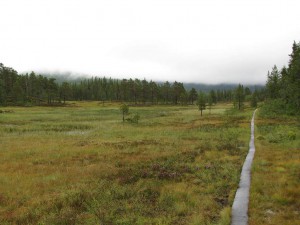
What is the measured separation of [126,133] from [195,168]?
24551 millimetres

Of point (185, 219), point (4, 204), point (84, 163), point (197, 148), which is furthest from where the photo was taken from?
point (197, 148)

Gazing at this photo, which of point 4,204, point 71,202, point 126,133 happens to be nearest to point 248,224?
point 71,202

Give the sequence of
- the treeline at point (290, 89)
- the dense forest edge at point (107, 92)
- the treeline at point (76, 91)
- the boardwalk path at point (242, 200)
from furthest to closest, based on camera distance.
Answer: the treeline at point (76, 91) < the dense forest edge at point (107, 92) < the treeline at point (290, 89) < the boardwalk path at point (242, 200)

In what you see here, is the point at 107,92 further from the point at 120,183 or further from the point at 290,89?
the point at 120,183

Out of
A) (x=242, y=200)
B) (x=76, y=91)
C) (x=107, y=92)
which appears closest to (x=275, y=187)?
(x=242, y=200)

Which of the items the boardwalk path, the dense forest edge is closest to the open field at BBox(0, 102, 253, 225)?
the boardwalk path

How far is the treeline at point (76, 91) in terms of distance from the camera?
417 feet

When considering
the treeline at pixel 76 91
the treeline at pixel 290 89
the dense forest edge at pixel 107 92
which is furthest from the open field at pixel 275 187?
the treeline at pixel 76 91

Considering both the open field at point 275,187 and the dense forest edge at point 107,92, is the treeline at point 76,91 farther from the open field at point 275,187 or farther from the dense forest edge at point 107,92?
the open field at point 275,187

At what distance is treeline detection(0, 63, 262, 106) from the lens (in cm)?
12706

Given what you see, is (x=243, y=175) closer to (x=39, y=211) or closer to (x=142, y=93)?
(x=39, y=211)

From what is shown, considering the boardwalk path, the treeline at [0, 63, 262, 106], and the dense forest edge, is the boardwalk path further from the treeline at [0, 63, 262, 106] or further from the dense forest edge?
the treeline at [0, 63, 262, 106]

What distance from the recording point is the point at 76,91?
179000 mm

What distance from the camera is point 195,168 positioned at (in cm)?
2200
